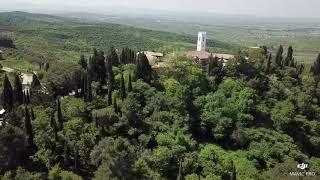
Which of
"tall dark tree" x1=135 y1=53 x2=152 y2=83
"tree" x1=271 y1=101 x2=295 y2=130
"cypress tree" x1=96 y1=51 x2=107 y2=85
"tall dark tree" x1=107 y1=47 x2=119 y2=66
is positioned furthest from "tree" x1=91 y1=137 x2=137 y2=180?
"tree" x1=271 y1=101 x2=295 y2=130

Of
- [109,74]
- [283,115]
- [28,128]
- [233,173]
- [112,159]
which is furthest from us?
[109,74]

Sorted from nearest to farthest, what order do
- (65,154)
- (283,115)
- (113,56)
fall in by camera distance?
(65,154)
(283,115)
(113,56)

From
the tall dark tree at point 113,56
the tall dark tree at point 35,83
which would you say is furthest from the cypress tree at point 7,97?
the tall dark tree at point 113,56

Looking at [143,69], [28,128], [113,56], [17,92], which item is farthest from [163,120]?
[17,92]

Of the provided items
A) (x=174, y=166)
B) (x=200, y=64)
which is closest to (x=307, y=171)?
(x=174, y=166)

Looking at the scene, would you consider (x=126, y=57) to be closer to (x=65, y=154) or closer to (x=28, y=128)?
(x=28, y=128)

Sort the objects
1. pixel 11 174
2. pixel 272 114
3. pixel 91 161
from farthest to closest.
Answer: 1. pixel 272 114
2. pixel 91 161
3. pixel 11 174

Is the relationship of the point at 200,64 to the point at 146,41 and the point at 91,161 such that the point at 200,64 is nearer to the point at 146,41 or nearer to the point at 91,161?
the point at 91,161

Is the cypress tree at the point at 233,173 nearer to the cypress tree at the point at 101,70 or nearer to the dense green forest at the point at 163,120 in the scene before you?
the dense green forest at the point at 163,120
